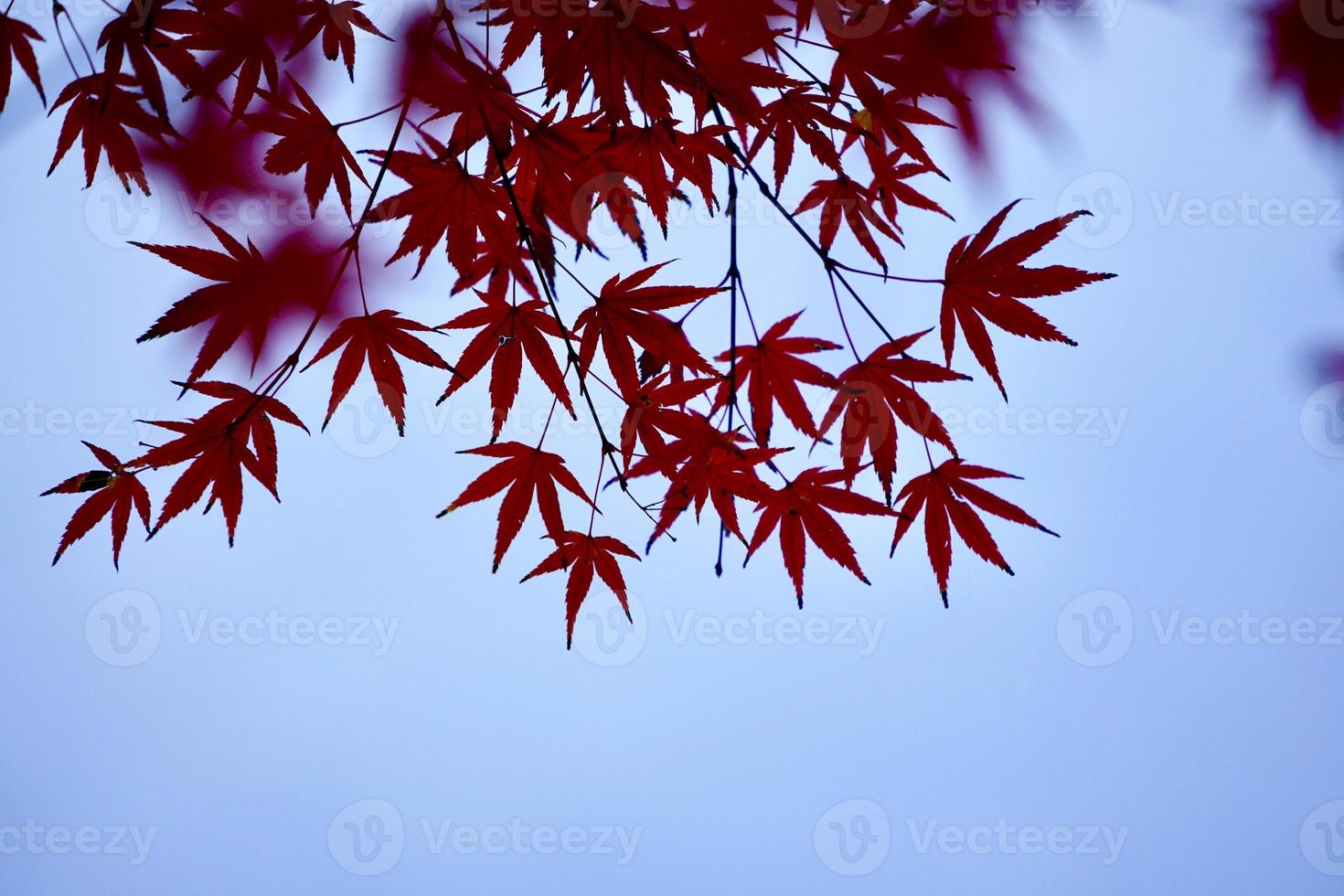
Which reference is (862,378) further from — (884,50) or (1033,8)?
(1033,8)

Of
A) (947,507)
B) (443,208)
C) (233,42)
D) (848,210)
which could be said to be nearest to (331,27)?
(233,42)

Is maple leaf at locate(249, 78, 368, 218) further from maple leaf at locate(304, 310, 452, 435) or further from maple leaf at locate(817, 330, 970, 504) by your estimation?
maple leaf at locate(817, 330, 970, 504)

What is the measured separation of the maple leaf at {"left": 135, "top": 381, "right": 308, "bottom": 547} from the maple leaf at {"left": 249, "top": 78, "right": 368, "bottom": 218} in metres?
0.16

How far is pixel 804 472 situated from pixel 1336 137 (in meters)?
0.64

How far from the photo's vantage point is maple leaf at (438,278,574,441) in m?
0.65

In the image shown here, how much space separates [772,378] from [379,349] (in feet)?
1.17

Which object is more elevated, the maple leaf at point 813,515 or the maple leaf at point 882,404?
the maple leaf at point 882,404

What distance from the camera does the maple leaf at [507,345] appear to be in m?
0.65

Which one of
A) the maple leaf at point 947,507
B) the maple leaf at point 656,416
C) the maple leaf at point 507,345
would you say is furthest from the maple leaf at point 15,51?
the maple leaf at point 947,507

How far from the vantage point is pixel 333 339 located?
643 millimetres

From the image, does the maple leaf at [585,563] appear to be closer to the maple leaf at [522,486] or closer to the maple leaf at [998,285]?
the maple leaf at [522,486]

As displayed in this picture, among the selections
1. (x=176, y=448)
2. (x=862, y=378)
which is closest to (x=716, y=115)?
(x=862, y=378)

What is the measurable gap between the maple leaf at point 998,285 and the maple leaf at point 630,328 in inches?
8.4

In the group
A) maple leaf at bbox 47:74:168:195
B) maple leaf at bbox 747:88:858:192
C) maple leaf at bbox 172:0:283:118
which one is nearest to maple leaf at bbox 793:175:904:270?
maple leaf at bbox 747:88:858:192
